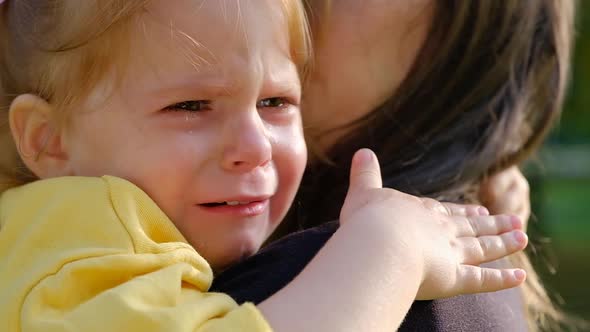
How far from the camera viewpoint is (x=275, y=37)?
2068 mm

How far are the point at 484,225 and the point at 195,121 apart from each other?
0.67m

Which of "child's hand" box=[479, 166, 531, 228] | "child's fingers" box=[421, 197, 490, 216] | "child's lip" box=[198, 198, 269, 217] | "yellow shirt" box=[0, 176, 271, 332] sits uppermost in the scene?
"yellow shirt" box=[0, 176, 271, 332]

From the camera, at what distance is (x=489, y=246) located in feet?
6.68

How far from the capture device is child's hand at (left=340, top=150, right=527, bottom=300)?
1812 mm

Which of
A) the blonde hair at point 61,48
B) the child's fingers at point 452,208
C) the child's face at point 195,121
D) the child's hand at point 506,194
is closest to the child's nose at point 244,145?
the child's face at point 195,121

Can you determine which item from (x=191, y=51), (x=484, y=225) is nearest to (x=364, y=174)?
(x=484, y=225)

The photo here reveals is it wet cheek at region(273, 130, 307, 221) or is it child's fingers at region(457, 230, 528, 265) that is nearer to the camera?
child's fingers at region(457, 230, 528, 265)

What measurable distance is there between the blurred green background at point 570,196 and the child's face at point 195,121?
3.12 m

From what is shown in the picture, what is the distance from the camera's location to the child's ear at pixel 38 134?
2055 mm

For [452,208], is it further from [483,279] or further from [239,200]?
[239,200]

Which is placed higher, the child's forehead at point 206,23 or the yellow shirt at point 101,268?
the child's forehead at point 206,23

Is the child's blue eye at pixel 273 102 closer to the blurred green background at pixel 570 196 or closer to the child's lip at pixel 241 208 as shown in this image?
the child's lip at pixel 241 208

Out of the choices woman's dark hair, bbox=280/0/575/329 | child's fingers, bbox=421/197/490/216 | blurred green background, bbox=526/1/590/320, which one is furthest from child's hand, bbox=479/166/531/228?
blurred green background, bbox=526/1/590/320

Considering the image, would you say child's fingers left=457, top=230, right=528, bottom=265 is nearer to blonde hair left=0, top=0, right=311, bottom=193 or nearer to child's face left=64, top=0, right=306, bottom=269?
child's face left=64, top=0, right=306, bottom=269
